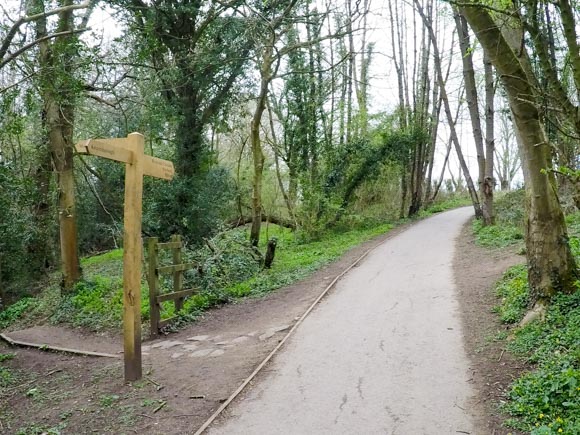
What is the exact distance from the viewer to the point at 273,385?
17.2 ft

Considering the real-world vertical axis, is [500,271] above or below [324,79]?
below

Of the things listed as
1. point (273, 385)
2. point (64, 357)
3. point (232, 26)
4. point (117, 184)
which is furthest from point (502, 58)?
point (117, 184)

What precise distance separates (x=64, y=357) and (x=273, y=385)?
14.1 feet

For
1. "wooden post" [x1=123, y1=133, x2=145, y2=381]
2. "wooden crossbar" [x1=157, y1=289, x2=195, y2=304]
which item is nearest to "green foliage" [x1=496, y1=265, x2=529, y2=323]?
"wooden post" [x1=123, y1=133, x2=145, y2=381]

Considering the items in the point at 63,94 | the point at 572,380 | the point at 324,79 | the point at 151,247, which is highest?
the point at 324,79

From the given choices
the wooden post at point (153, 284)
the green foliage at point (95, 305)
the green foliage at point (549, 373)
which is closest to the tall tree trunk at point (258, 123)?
the green foliage at point (95, 305)

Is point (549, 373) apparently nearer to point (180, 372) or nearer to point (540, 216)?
point (540, 216)

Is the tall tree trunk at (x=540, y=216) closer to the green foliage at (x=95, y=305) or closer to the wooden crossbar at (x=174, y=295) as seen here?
the wooden crossbar at (x=174, y=295)

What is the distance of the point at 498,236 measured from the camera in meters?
13.2

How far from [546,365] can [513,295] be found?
8.22ft

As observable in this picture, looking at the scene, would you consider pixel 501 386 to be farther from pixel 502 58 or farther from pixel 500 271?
pixel 500 271

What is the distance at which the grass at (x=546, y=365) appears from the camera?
12.4 feet

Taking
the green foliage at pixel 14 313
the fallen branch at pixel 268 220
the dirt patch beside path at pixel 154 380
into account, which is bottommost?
the green foliage at pixel 14 313

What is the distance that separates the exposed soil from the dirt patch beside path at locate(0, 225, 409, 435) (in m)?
0.01
